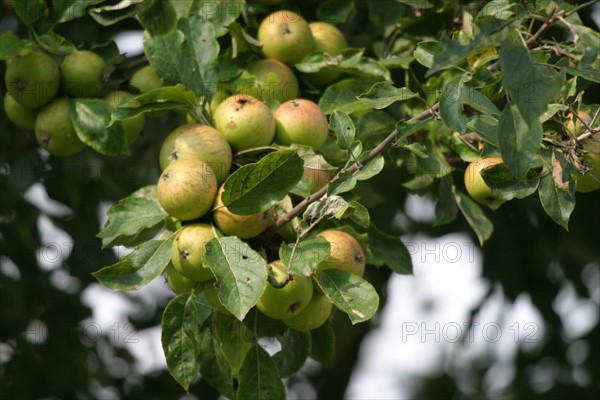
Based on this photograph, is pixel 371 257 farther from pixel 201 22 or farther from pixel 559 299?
pixel 559 299

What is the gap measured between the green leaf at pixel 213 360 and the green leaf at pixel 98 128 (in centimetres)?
59

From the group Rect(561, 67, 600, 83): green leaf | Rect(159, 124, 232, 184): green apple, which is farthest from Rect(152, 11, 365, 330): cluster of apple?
Rect(561, 67, 600, 83): green leaf

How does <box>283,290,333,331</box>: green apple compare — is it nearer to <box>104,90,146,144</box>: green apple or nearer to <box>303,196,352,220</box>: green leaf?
<box>303,196,352,220</box>: green leaf

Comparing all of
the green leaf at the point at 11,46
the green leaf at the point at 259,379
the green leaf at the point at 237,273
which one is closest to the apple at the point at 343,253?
the green leaf at the point at 237,273

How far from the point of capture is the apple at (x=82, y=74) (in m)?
2.60

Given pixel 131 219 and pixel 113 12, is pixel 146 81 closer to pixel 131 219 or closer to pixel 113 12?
pixel 113 12

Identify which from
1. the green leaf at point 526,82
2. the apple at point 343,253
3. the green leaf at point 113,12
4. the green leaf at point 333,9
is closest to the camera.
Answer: the green leaf at point 526,82

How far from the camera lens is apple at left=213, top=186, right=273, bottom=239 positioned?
2.11 m

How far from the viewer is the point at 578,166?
80.7 inches

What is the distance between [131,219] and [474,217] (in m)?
0.97

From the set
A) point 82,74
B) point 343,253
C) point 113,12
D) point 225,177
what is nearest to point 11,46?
point 82,74

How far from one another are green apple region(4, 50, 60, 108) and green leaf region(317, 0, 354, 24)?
2.78 feet

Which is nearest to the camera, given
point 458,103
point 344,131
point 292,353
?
point 458,103

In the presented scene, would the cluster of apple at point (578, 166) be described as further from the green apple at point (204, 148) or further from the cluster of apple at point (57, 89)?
the cluster of apple at point (57, 89)
